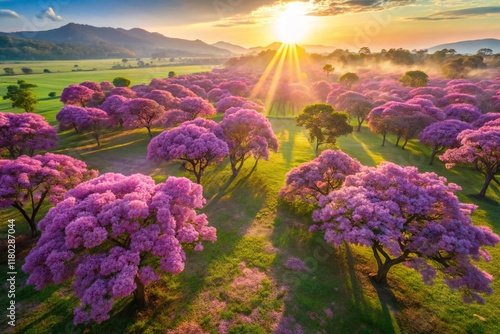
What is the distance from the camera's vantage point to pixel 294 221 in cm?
2942

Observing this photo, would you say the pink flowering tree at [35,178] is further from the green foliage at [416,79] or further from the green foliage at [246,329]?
the green foliage at [416,79]

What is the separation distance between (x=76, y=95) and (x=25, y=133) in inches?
1494

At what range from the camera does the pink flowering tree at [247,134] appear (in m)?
36.0

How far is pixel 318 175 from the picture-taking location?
86.0ft

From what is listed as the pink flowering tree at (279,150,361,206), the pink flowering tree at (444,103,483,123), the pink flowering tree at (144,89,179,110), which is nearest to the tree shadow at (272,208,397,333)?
the pink flowering tree at (279,150,361,206)

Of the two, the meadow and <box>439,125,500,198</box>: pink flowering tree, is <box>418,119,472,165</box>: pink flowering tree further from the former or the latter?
the meadow

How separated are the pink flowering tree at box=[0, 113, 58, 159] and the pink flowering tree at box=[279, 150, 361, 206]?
38.5 m

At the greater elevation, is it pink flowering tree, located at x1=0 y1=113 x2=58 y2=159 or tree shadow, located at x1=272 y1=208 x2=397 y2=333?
pink flowering tree, located at x1=0 y1=113 x2=58 y2=159

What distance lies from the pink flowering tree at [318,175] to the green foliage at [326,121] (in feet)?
73.6

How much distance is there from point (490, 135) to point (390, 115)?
23065 mm

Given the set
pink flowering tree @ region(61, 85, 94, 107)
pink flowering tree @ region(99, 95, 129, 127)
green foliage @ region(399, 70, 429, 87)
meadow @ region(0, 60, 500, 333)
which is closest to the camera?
meadow @ region(0, 60, 500, 333)

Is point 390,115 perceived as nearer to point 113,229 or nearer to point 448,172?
point 448,172

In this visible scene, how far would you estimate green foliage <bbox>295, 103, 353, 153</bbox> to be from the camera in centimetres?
4812

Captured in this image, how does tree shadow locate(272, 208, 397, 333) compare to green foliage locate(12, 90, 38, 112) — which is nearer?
tree shadow locate(272, 208, 397, 333)
